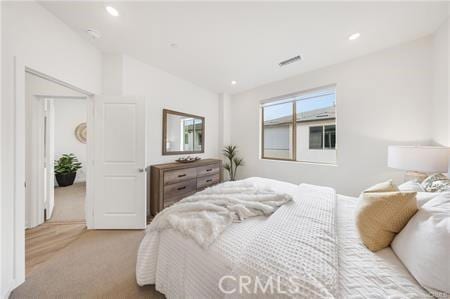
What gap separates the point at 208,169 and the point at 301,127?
2209mm

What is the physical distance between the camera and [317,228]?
3.60 feet

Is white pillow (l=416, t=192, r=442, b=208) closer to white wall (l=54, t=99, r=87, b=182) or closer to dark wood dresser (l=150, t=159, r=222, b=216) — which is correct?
dark wood dresser (l=150, t=159, r=222, b=216)

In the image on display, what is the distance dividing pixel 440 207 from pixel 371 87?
236 cm

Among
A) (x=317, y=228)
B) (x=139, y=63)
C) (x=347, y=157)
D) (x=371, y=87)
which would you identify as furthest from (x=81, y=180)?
(x=371, y=87)

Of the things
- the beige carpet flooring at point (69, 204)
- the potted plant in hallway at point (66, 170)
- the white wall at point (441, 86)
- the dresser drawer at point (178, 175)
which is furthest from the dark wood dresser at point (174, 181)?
the potted plant in hallway at point (66, 170)

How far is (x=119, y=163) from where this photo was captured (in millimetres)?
2490

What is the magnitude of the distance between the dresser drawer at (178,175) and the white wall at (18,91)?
1.57 metres

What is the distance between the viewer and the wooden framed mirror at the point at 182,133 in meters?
3.26

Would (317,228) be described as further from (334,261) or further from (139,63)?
(139,63)

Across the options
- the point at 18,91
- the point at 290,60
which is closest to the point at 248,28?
the point at 290,60

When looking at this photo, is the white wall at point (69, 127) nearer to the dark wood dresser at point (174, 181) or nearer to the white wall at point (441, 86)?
the dark wood dresser at point (174, 181)

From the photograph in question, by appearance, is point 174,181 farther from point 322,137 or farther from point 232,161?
A: point 322,137

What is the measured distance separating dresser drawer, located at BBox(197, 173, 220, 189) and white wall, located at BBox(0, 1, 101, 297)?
Result: 7.68ft

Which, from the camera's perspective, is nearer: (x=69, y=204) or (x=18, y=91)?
(x=18, y=91)
